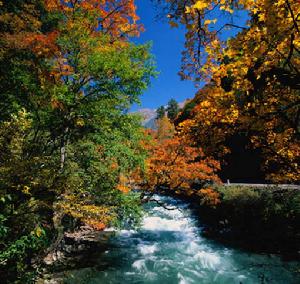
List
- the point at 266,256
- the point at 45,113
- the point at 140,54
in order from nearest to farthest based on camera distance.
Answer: the point at 45,113
the point at 140,54
the point at 266,256

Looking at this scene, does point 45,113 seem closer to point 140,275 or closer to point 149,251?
point 140,275

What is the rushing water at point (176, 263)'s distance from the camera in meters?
12.5

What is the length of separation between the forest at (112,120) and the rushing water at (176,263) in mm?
1907

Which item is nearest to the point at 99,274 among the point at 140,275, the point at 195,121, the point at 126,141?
the point at 140,275

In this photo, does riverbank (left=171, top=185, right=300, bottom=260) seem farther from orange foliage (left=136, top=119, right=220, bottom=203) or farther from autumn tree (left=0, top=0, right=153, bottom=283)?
autumn tree (left=0, top=0, right=153, bottom=283)

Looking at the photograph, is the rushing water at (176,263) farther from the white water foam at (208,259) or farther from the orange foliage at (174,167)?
the orange foliage at (174,167)

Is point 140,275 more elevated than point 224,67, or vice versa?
point 224,67

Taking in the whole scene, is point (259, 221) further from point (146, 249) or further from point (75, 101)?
point (75, 101)

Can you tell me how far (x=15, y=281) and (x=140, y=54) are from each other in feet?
32.9

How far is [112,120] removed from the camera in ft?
38.9

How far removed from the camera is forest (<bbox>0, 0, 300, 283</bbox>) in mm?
4340

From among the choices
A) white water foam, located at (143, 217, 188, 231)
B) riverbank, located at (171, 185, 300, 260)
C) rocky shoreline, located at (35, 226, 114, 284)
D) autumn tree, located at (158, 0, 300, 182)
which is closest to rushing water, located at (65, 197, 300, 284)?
rocky shoreline, located at (35, 226, 114, 284)

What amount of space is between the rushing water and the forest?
1.91m

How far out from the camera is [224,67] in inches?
190
